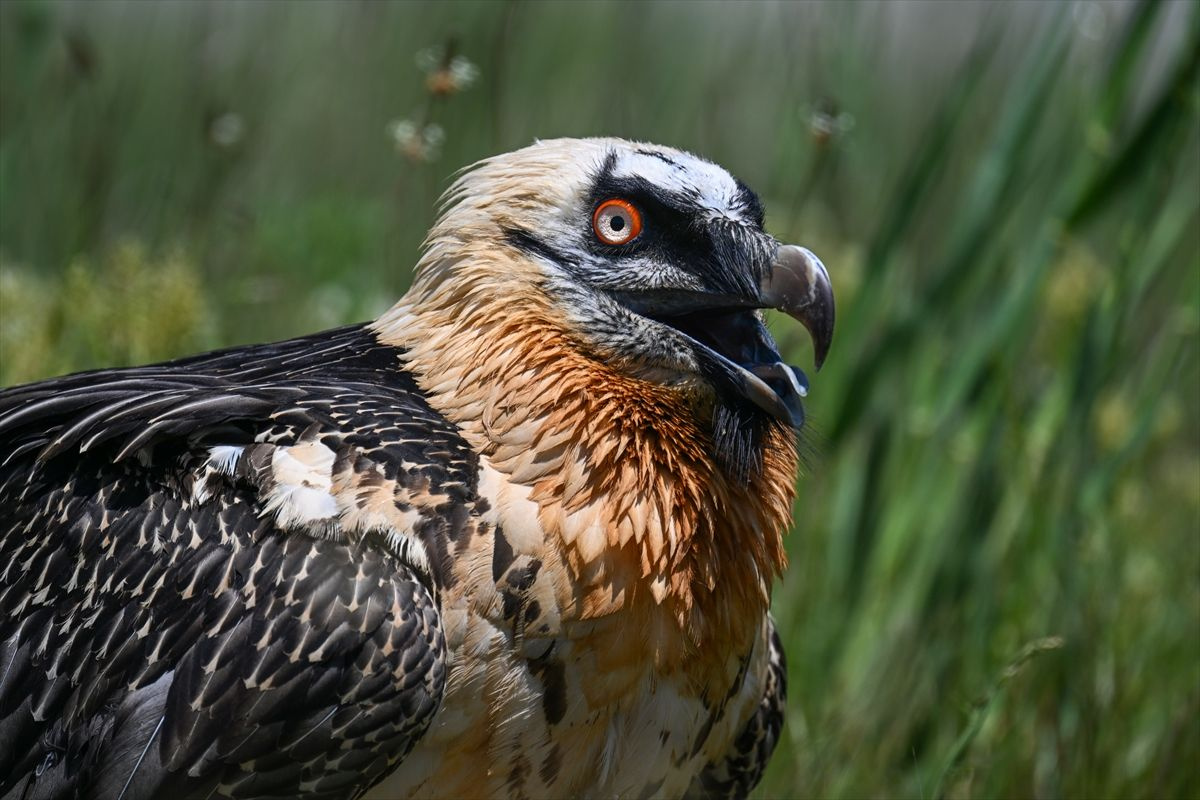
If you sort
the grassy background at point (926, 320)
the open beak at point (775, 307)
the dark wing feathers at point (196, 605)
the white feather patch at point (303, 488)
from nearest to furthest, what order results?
the dark wing feathers at point (196, 605) < the white feather patch at point (303, 488) < the open beak at point (775, 307) < the grassy background at point (926, 320)

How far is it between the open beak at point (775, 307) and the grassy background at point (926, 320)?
33.6 inches

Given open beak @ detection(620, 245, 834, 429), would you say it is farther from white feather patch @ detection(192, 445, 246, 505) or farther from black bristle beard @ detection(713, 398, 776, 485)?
white feather patch @ detection(192, 445, 246, 505)

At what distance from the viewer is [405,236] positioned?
6.92 m

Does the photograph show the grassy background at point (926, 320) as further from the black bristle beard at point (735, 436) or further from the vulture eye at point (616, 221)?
the vulture eye at point (616, 221)

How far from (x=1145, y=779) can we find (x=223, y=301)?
13.8 feet

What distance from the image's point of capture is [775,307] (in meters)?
4.02

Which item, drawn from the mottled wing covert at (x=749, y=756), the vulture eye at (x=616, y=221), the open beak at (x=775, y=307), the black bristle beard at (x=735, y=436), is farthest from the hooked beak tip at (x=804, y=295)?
the mottled wing covert at (x=749, y=756)

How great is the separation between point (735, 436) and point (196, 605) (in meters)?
1.43

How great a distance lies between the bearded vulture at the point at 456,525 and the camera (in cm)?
346

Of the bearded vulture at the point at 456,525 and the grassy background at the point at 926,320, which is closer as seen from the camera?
the bearded vulture at the point at 456,525

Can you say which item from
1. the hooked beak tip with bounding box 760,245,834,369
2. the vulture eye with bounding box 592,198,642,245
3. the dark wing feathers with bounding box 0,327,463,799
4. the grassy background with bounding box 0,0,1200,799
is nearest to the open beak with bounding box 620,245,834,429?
the hooked beak tip with bounding box 760,245,834,369

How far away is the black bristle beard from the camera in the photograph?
401 centimetres

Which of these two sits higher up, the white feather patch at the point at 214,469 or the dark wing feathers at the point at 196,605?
the white feather patch at the point at 214,469

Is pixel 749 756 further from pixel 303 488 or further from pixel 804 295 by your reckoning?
pixel 303 488
